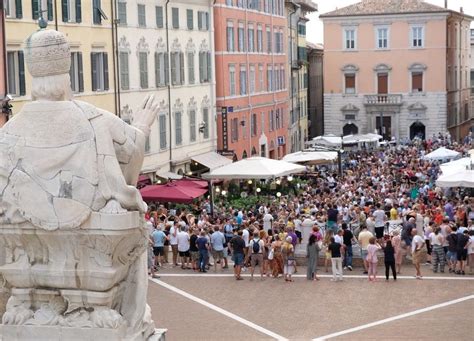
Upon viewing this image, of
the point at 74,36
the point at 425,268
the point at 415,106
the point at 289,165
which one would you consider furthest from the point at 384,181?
the point at 415,106

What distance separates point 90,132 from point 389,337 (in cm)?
1169

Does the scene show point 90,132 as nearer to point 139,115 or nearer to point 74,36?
point 139,115

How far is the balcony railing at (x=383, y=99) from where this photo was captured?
85.2m

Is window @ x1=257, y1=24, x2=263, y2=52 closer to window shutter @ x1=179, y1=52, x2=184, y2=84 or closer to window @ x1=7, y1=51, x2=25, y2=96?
window shutter @ x1=179, y1=52, x2=184, y2=84

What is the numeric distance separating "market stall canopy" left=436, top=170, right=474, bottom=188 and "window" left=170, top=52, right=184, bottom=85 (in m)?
17.7

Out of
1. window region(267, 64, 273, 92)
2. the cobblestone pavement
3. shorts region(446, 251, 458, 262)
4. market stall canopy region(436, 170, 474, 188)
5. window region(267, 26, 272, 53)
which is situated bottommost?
the cobblestone pavement

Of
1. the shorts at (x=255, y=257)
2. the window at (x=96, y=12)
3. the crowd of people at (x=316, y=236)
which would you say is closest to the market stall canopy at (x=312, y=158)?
the window at (x=96, y=12)

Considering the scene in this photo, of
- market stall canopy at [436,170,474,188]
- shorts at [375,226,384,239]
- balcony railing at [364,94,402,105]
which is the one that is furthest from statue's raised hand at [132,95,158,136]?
balcony railing at [364,94,402,105]

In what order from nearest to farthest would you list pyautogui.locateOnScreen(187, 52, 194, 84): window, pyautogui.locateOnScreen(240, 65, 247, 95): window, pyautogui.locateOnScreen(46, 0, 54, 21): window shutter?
pyautogui.locateOnScreen(46, 0, 54, 21): window shutter, pyautogui.locateOnScreen(187, 52, 194, 84): window, pyautogui.locateOnScreen(240, 65, 247, 95): window

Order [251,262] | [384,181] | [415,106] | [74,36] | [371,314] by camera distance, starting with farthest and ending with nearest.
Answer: [415,106]
[384,181]
[74,36]
[251,262]
[371,314]

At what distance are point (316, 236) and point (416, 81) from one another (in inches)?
2434

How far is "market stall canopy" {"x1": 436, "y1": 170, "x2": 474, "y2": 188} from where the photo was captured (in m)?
32.1

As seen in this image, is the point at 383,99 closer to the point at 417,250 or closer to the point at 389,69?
the point at 389,69

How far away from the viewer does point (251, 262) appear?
82.2 feet
